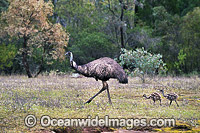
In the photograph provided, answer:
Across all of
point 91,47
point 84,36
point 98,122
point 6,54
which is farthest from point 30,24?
point 98,122

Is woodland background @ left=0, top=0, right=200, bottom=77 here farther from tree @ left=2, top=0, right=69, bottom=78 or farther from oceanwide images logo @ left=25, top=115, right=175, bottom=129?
oceanwide images logo @ left=25, top=115, right=175, bottom=129

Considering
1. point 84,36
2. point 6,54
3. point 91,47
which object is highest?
point 84,36

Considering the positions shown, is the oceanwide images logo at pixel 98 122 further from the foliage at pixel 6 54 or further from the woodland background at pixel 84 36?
the foliage at pixel 6 54

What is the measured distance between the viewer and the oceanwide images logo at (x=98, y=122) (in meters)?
6.62

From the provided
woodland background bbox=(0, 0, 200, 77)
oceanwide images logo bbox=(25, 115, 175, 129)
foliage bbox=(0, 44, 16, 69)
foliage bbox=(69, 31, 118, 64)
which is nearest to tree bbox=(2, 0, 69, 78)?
woodland background bbox=(0, 0, 200, 77)

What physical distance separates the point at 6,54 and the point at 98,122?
18.9 m

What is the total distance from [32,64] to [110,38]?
7718mm

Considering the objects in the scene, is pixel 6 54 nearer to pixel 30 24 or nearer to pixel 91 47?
pixel 30 24

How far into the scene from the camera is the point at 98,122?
6.81 meters

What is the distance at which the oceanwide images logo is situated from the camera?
6617 mm

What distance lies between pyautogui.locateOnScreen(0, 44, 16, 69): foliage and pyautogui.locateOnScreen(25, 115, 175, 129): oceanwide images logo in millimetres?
17692

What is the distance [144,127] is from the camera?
6.57 meters

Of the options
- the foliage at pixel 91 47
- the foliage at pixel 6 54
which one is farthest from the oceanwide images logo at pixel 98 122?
the foliage at pixel 91 47

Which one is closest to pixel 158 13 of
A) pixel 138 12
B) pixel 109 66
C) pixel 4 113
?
pixel 138 12
